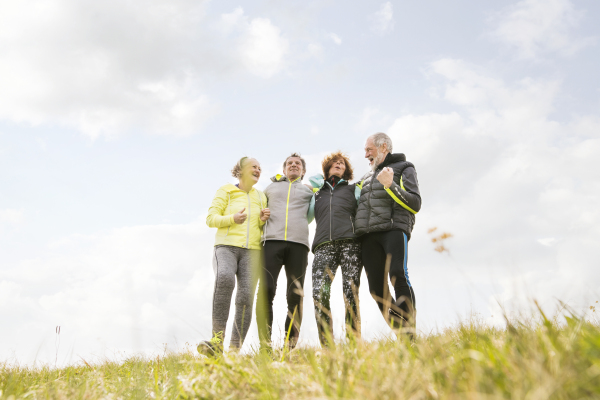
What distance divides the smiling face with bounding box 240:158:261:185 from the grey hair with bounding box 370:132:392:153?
5.99 feet

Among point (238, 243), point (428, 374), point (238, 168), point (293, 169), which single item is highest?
point (238, 168)

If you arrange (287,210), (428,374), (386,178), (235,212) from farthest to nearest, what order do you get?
(235,212)
(287,210)
(386,178)
(428,374)

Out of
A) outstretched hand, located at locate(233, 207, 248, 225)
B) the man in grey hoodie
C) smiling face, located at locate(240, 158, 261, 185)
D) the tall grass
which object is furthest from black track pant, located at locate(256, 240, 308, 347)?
the tall grass

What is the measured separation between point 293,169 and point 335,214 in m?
1.17

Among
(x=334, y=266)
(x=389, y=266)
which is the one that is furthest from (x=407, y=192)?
(x=334, y=266)

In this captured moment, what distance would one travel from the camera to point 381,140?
541 cm

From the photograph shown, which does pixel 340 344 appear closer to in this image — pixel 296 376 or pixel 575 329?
pixel 296 376

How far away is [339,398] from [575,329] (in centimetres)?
119

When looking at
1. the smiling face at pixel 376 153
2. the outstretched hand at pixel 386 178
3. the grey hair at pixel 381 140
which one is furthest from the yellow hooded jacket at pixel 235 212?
the outstretched hand at pixel 386 178

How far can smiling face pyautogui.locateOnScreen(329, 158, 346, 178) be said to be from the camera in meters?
5.80

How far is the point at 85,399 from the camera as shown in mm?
2525

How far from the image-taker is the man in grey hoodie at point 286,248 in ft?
17.0

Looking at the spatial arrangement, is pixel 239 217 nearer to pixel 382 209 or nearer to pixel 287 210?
pixel 287 210

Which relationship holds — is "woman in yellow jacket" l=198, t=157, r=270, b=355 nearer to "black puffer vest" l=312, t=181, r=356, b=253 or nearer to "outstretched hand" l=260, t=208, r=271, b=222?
"outstretched hand" l=260, t=208, r=271, b=222
